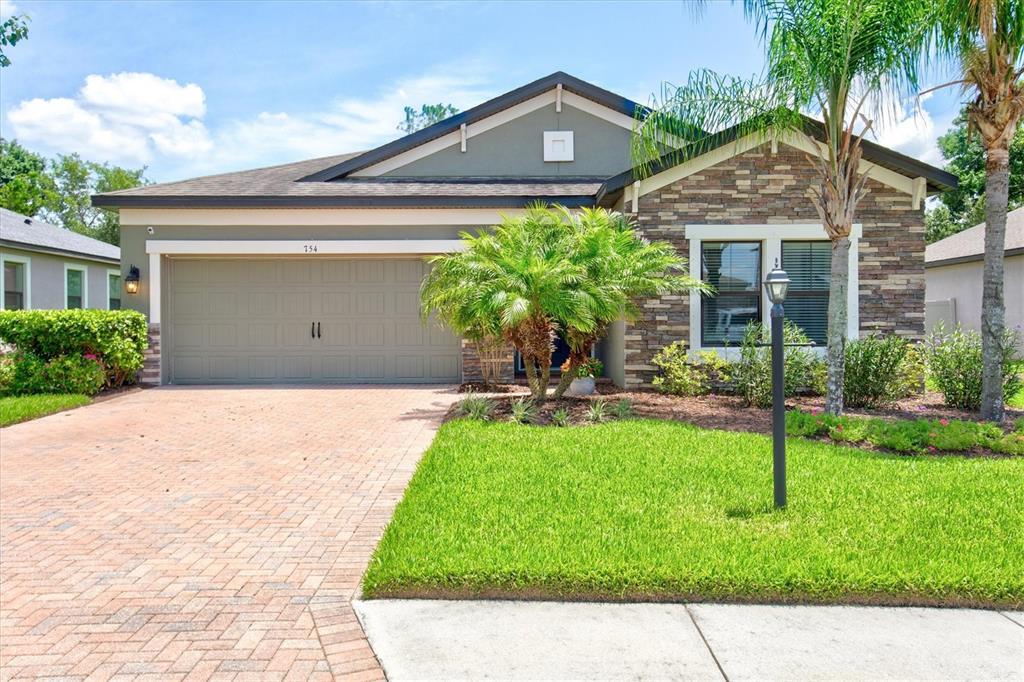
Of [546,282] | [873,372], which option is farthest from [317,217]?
[873,372]

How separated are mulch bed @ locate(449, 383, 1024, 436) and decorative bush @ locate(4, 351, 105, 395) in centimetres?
643

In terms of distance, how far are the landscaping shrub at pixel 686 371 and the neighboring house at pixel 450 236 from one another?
0.91 ft

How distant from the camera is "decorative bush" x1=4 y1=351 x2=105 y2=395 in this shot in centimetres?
1144

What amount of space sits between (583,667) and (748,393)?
765 cm

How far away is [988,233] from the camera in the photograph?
29.2ft

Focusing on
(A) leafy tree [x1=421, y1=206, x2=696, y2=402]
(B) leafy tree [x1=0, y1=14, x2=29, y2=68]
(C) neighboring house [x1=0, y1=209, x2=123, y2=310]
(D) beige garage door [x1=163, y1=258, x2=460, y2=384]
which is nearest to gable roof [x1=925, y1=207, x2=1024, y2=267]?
(A) leafy tree [x1=421, y1=206, x2=696, y2=402]

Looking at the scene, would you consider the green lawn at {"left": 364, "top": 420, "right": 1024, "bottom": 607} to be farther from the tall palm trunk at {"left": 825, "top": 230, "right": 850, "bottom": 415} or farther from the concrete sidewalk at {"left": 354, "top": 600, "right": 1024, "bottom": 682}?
the tall palm trunk at {"left": 825, "top": 230, "right": 850, "bottom": 415}

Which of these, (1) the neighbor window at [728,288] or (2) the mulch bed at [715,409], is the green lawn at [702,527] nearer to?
(2) the mulch bed at [715,409]

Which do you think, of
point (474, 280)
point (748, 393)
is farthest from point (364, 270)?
point (748, 393)

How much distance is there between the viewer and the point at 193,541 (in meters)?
4.90

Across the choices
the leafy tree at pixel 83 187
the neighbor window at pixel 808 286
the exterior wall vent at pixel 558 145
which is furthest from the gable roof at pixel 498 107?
the leafy tree at pixel 83 187

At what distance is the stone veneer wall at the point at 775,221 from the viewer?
11.0 metres

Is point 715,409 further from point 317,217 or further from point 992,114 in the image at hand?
point 317,217

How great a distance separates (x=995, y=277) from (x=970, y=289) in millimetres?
13286
